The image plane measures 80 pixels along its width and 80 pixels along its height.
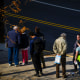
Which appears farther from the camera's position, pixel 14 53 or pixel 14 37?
pixel 14 53

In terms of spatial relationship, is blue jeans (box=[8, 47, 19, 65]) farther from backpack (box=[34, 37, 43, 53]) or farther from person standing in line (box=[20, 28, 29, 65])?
backpack (box=[34, 37, 43, 53])

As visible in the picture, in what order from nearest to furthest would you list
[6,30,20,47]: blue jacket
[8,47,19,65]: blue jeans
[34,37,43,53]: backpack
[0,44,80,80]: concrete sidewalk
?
[34,37,43,53]: backpack
[0,44,80,80]: concrete sidewalk
[6,30,20,47]: blue jacket
[8,47,19,65]: blue jeans

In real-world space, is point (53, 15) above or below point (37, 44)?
above

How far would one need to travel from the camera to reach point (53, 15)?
23.1 m

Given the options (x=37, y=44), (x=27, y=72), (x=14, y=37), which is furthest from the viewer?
(x=14, y=37)

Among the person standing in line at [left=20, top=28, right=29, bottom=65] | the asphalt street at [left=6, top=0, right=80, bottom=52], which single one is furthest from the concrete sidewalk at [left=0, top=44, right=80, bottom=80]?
the asphalt street at [left=6, top=0, right=80, bottom=52]

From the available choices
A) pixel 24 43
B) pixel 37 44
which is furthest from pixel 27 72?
pixel 37 44

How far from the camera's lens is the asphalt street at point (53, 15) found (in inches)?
746

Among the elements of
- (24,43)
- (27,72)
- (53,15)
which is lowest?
(27,72)

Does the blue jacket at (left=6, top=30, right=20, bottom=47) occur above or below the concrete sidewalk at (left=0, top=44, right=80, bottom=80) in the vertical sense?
above

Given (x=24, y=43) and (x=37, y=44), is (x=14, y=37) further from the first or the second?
(x=37, y=44)

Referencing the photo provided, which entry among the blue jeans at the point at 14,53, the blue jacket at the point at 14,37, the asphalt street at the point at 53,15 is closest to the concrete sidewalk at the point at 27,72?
the blue jeans at the point at 14,53

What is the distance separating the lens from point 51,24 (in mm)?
21156

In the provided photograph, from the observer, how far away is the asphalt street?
62.2 feet
